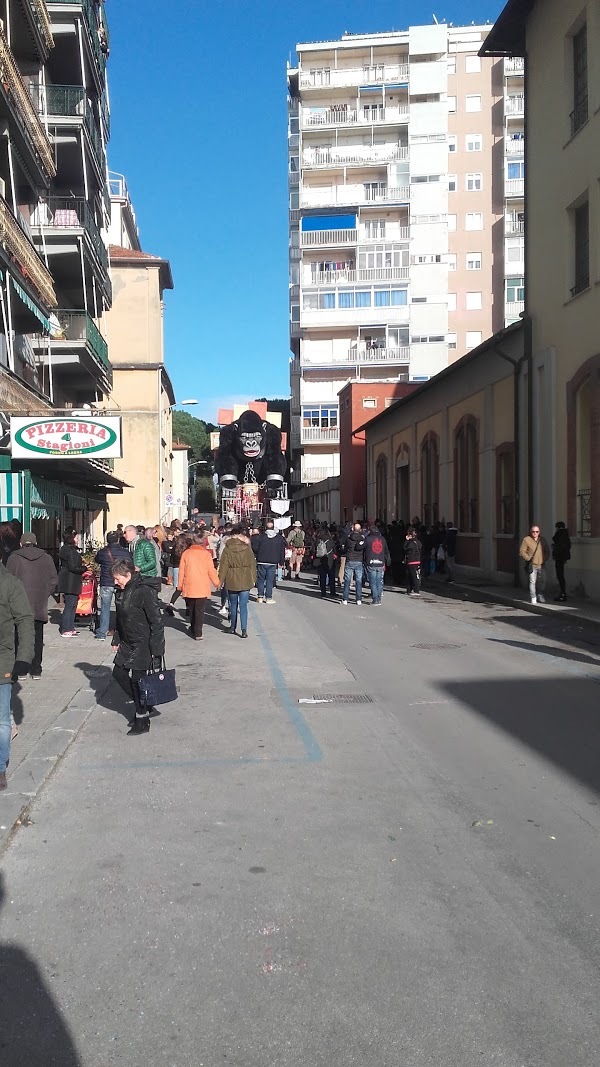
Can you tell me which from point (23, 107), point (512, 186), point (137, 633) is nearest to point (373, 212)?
point (512, 186)

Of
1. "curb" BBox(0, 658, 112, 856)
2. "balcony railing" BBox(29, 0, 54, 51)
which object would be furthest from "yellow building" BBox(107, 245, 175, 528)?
"curb" BBox(0, 658, 112, 856)

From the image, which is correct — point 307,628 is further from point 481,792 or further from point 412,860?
point 412,860

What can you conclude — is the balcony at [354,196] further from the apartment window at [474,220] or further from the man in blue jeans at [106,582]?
the man in blue jeans at [106,582]

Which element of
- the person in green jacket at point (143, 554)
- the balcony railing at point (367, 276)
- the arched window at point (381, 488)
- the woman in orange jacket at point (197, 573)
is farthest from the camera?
the balcony railing at point (367, 276)

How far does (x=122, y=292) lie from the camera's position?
47.6m

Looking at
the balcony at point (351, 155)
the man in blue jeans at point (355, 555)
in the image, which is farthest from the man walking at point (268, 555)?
the balcony at point (351, 155)

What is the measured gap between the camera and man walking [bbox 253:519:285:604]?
19234mm

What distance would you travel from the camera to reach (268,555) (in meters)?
19.5

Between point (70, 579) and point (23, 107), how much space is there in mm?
12662

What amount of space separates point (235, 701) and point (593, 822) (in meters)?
4.46

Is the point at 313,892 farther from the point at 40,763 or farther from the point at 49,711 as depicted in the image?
the point at 49,711

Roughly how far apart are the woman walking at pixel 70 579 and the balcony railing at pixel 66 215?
17359 mm

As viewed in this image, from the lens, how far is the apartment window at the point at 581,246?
19656 mm

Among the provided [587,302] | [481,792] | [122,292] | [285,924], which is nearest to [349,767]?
[481,792]
